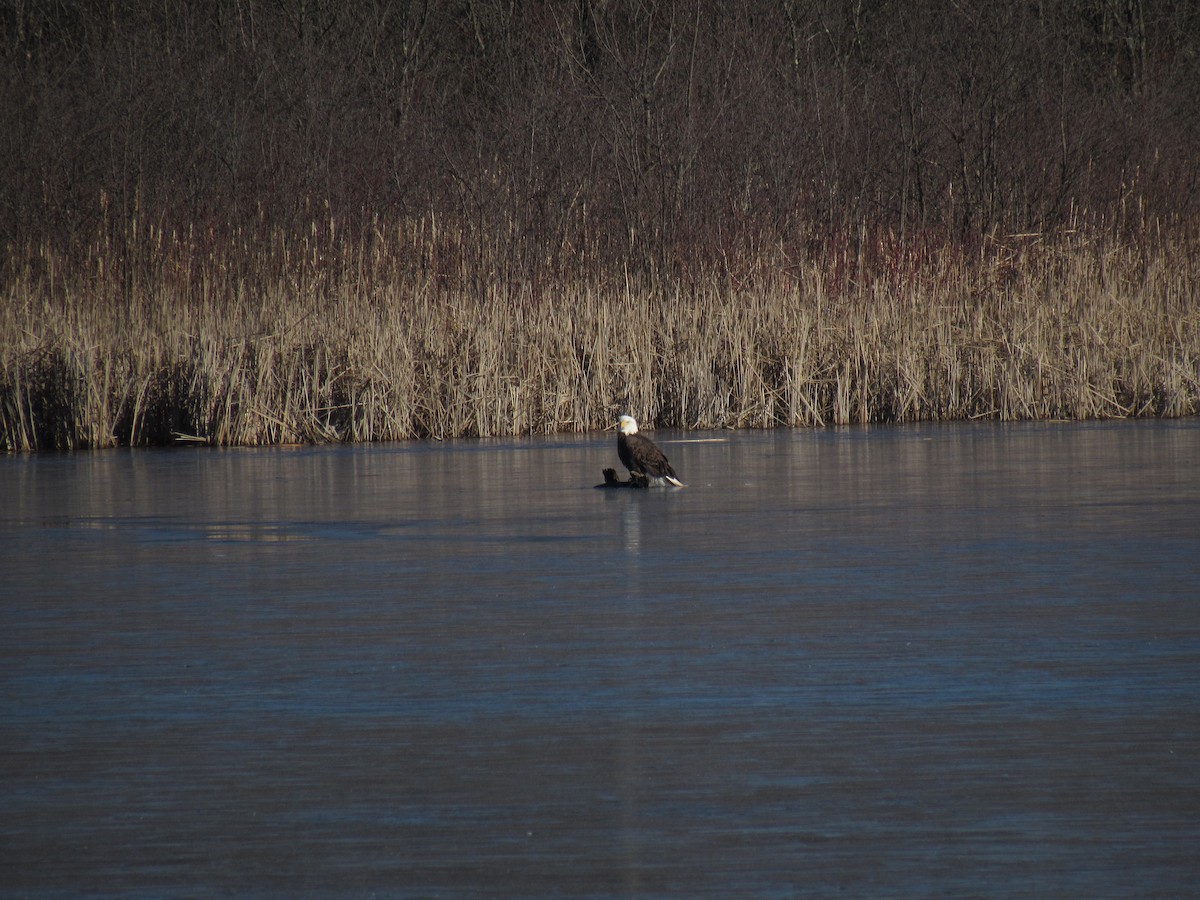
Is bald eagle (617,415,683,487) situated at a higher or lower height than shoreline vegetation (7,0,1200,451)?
lower

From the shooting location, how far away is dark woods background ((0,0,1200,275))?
1680cm

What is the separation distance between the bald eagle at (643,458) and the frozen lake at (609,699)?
720 mm

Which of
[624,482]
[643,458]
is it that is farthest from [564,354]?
[643,458]

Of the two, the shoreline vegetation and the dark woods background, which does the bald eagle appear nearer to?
the shoreline vegetation

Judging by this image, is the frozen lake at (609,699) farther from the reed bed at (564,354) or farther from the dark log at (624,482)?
the reed bed at (564,354)

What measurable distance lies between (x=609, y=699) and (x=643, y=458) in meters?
4.74

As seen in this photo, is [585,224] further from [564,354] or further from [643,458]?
[643,458]

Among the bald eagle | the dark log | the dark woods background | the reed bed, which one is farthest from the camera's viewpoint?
the dark woods background

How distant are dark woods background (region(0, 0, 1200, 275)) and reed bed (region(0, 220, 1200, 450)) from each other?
1.47 m

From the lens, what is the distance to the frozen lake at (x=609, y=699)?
286cm

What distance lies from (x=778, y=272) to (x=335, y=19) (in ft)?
46.1

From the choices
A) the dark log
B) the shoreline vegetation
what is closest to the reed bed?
the shoreline vegetation

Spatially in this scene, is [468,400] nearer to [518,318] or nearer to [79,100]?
[518,318]

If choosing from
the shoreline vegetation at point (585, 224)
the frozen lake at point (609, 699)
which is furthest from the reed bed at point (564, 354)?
the frozen lake at point (609, 699)
